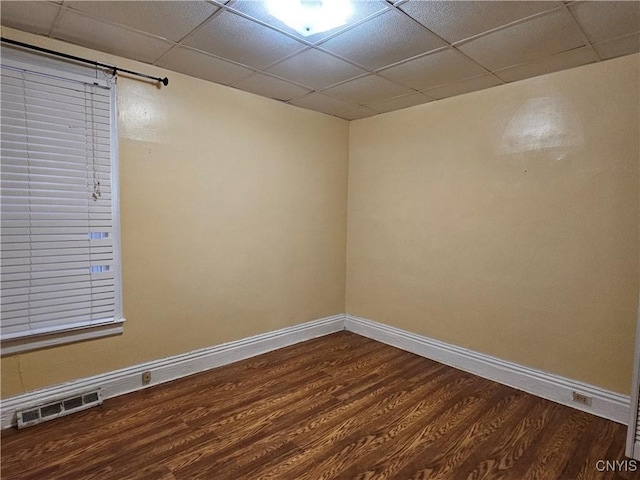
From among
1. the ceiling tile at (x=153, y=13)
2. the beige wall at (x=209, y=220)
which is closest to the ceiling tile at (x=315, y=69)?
the beige wall at (x=209, y=220)

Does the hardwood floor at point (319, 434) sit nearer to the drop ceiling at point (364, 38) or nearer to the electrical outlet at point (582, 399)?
the electrical outlet at point (582, 399)

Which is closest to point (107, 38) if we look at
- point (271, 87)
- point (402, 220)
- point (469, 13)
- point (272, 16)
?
point (272, 16)

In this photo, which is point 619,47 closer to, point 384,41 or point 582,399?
point 384,41

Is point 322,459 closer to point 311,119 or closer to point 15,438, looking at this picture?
point 15,438

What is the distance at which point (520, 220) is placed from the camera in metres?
2.83

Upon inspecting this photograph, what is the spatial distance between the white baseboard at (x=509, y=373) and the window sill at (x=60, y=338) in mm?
2589

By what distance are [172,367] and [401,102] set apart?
3.20m

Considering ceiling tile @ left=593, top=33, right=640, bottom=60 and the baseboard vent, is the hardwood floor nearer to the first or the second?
the baseboard vent

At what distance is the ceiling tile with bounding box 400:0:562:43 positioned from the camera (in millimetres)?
1797

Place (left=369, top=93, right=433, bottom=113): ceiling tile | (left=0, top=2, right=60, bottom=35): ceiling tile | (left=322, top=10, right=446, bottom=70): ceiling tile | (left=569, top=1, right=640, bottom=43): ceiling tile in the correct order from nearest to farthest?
(left=569, top=1, right=640, bottom=43): ceiling tile → (left=0, top=2, right=60, bottom=35): ceiling tile → (left=322, top=10, right=446, bottom=70): ceiling tile → (left=369, top=93, right=433, bottom=113): ceiling tile

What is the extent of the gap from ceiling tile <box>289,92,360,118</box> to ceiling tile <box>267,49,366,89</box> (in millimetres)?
339

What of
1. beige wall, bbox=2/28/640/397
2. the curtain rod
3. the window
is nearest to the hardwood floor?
beige wall, bbox=2/28/640/397

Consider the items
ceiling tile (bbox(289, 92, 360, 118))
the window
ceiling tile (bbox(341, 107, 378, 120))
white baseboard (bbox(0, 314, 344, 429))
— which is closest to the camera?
the window

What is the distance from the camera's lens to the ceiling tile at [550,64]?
7.55ft
